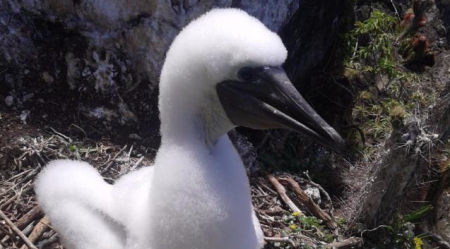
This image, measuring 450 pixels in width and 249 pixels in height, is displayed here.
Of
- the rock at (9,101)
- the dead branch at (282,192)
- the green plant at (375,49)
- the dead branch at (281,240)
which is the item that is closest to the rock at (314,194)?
the dead branch at (282,192)

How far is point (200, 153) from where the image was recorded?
6.09 ft

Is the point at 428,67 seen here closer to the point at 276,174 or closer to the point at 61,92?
the point at 276,174

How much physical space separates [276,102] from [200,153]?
30 cm

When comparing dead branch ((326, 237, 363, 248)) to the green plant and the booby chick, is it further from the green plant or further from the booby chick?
the green plant

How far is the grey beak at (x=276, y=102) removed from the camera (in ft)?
5.66

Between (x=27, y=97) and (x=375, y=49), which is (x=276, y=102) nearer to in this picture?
(x=27, y=97)

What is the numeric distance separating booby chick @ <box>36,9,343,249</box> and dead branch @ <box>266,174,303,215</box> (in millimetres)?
1059

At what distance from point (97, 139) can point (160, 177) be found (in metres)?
1.36

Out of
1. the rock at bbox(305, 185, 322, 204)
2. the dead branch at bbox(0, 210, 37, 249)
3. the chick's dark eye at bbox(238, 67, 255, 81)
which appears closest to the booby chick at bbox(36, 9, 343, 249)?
the chick's dark eye at bbox(238, 67, 255, 81)

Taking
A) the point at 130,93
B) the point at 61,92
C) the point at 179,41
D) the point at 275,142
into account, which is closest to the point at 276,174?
the point at 275,142

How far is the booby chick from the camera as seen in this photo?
1.67 metres

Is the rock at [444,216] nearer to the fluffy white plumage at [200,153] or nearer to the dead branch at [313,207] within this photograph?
the dead branch at [313,207]

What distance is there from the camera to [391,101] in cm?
418

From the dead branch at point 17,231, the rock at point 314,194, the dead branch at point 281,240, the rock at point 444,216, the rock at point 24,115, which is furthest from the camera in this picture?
the rock at point 444,216
